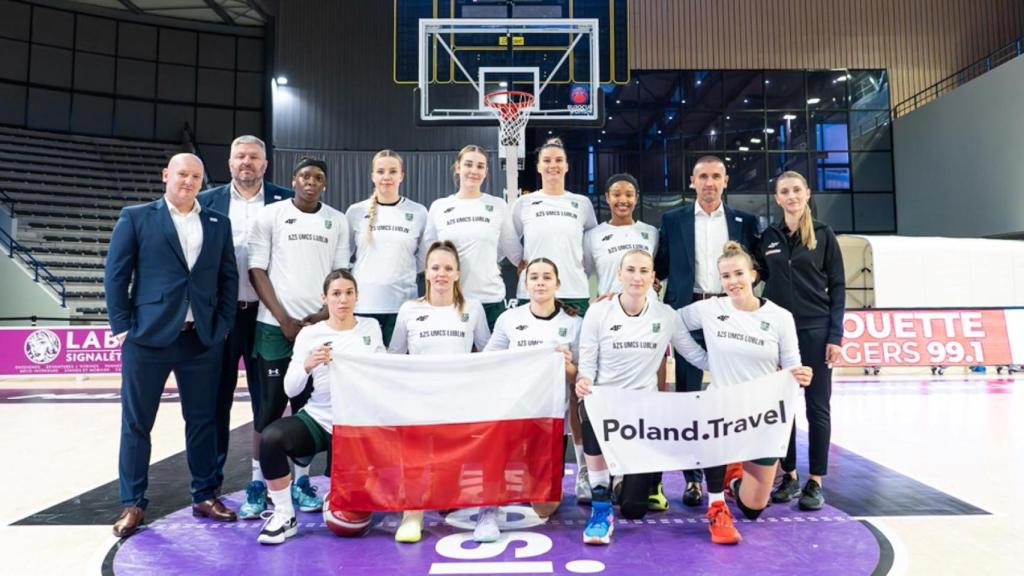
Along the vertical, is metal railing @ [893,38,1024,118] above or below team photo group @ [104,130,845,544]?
above

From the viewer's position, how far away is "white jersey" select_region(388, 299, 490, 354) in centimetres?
356

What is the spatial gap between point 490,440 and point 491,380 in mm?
305

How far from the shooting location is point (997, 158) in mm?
15086

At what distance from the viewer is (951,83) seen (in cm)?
1803

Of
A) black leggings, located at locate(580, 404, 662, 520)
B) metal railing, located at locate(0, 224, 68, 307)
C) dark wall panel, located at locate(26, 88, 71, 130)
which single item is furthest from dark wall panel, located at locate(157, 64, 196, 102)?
black leggings, located at locate(580, 404, 662, 520)

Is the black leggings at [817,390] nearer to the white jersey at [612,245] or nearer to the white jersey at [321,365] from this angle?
the white jersey at [612,245]

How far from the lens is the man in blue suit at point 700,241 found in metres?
3.93

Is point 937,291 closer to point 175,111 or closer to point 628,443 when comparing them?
point 628,443

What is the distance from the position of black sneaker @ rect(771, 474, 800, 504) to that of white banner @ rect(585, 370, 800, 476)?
604mm

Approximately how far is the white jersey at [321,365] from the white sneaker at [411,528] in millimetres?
611

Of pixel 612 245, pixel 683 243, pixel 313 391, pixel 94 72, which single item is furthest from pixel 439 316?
pixel 94 72

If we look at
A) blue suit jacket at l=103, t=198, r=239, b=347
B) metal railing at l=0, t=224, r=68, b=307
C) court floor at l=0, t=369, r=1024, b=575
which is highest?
metal railing at l=0, t=224, r=68, b=307

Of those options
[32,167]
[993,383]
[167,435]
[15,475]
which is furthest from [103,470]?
[32,167]

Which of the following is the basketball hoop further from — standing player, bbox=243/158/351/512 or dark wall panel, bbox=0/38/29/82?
dark wall panel, bbox=0/38/29/82
